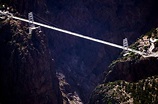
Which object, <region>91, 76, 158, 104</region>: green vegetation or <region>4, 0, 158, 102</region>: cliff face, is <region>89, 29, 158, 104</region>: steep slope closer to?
<region>91, 76, 158, 104</region>: green vegetation

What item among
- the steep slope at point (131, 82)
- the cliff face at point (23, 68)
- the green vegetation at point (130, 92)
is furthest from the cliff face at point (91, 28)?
the green vegetation at point (130, 92)

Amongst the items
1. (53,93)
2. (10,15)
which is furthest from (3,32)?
(53,93)

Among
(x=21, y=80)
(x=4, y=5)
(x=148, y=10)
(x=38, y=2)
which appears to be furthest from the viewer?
(x=148, y=10)

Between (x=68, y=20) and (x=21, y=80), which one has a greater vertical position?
(x=68, y=20)

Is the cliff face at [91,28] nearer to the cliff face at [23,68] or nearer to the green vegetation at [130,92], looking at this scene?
the cliff face at [23,68]

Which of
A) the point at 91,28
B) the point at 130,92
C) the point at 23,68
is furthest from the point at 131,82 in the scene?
the point at 91,28

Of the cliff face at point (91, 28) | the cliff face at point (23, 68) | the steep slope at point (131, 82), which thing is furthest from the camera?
the cliff face at point (91, 28)

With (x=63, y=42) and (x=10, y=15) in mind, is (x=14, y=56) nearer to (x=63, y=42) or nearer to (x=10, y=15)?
(x=10, y=15)
